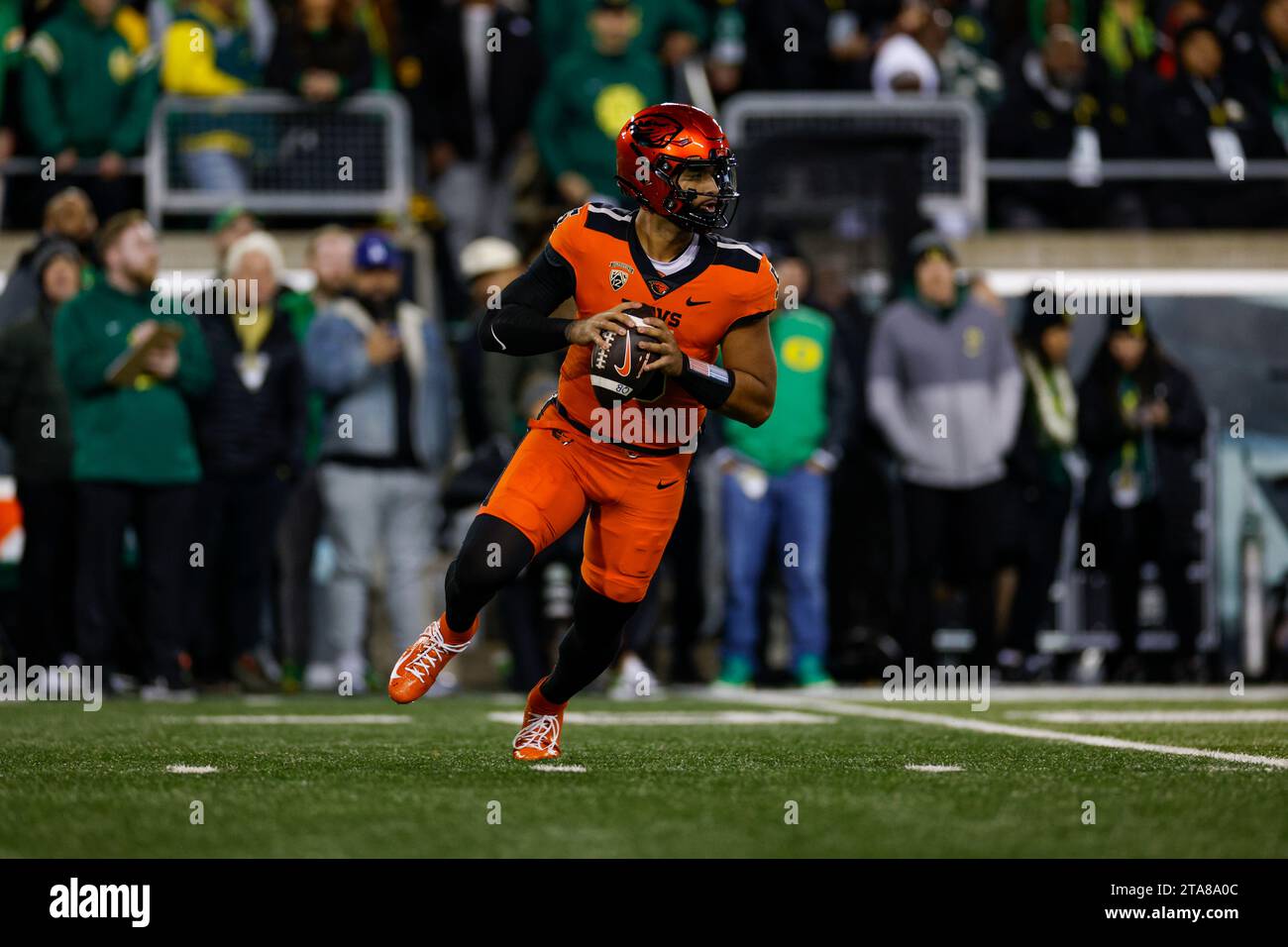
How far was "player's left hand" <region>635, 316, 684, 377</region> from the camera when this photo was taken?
238 inches

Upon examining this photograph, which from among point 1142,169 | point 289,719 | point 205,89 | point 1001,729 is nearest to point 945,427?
point 1142,169

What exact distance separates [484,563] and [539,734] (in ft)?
2.25

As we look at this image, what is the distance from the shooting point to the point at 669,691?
11242mm

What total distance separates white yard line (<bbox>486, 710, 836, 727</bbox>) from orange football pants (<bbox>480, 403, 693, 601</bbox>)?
1923 mm

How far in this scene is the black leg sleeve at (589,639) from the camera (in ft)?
21.5

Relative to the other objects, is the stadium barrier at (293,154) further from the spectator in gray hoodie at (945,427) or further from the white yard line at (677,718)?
the white yard line at (677,718)

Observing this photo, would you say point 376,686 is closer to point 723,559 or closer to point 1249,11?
point 723,559

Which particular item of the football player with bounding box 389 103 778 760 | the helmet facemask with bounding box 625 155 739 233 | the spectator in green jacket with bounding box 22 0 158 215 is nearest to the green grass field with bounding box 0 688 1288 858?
the football player with bounding box 389 103 778 760

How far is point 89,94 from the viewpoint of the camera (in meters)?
12.8

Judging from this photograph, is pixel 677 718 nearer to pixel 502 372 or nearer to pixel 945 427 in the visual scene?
pixel 502 372

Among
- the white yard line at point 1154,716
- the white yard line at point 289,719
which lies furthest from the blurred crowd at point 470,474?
the white yard line at point 1154,716
